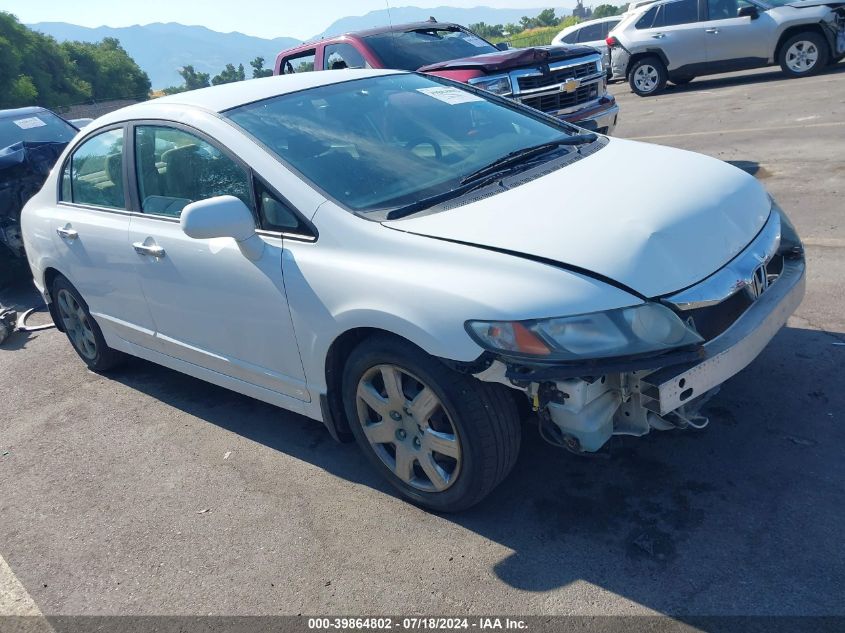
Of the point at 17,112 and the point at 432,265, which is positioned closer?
the point at 432,265

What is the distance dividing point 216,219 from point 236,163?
445 mm

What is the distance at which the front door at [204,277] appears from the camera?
135 inches

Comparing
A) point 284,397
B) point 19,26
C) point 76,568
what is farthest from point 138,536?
point 19,26

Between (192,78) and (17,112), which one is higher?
(17,112)

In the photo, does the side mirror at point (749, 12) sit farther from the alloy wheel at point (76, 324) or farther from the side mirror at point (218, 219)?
the side mirror at point (218, 219)

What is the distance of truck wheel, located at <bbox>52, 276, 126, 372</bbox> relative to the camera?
4992 millimetres

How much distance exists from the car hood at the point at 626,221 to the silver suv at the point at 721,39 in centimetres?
1100

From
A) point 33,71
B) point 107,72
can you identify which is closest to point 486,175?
point 33,71

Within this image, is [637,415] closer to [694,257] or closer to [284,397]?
[694,257]

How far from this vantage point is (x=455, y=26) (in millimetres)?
9508

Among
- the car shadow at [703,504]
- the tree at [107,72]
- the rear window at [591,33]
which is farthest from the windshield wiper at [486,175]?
the tree at [107,72]

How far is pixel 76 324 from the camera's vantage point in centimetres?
525

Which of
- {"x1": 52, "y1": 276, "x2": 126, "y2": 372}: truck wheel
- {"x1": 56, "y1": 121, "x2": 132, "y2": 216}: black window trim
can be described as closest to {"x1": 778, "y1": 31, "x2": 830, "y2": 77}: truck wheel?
{"x1": 56, "y1": 121, "x2": 132, "y2": 216}: black window trim

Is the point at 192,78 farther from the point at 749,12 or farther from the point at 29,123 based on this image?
the point at 29,123
